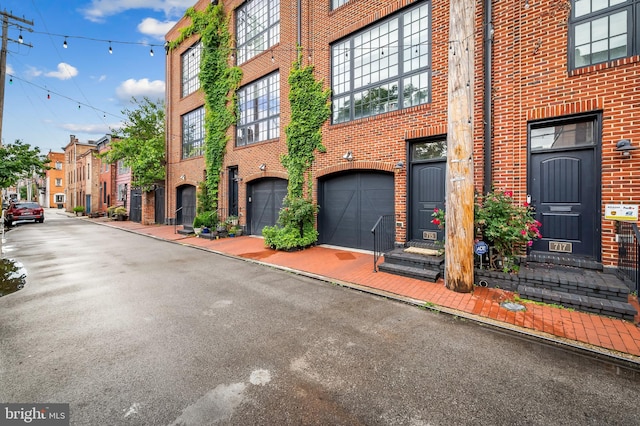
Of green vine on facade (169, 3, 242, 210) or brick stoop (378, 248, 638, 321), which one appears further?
green vine on facade (169, 3, 242, 210)

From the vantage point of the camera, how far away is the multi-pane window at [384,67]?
24.6ft

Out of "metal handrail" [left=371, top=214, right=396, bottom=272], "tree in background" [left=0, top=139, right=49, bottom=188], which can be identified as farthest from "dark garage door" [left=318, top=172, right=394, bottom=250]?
"tree in background" [left=0, top=139, right=49, bottom=188]

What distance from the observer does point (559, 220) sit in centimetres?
552

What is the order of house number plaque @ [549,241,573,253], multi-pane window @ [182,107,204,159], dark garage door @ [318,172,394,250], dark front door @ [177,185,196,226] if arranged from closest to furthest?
house number plaque @ [549,241,573,253]
dark garage door @ [318,172,394,250]
multi-pane window @ [182,107,204,159]
dark front door @ [177,185,196,226]

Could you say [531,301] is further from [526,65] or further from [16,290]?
[16,290]

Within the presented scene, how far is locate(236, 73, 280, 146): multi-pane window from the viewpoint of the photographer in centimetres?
1170

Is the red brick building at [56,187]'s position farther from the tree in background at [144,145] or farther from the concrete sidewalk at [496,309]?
the concrete sidewalk at [496,309]

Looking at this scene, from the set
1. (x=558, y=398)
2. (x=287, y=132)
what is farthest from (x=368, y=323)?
(x=287, y=132)

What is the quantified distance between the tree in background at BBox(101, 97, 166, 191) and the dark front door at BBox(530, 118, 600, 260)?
1919 centimetres

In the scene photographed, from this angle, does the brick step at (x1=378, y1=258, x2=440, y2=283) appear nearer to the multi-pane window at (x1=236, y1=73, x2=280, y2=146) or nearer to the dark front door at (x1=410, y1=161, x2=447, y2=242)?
the dark front door at (x1=410, y1=161, x2=447, y2=242)

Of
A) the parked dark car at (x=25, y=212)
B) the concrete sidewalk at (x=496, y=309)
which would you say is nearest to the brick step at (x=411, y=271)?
the concrete sidewalk at (x=496, y=309)

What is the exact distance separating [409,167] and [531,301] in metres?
4.12

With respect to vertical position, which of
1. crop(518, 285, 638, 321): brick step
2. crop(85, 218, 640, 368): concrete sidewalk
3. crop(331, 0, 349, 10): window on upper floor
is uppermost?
crop(331, 0, 349, 10): window on upper floor

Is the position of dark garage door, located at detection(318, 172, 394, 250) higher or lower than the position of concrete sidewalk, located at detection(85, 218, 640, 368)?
higher
